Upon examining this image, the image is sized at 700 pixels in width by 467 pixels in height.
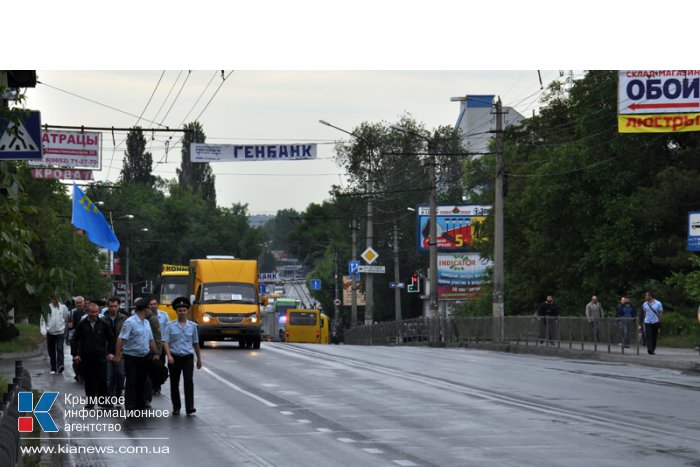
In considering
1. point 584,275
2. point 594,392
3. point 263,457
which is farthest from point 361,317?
point 263,457

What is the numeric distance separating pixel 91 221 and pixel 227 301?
60.6 feet

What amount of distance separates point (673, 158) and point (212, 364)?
27.9 meters

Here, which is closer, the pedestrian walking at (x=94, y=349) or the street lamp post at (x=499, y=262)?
the pedestrian walking at (x=94, y=349)

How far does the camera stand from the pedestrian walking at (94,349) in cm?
2030

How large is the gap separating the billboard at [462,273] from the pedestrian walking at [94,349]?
62478mm

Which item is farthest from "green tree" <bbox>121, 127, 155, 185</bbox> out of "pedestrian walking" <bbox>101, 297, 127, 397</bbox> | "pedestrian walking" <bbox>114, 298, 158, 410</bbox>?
"pedestrian walking" <bbox>114, 298, 158, 410</bbox>

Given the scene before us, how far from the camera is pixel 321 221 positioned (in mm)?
166125

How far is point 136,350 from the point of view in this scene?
19438mm

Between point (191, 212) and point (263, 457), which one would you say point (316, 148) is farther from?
point (191, 212)

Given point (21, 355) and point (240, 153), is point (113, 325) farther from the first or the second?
point (240, 153)

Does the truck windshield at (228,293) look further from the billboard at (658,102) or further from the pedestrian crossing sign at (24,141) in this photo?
the pedestrian crossing sign at (24,141)

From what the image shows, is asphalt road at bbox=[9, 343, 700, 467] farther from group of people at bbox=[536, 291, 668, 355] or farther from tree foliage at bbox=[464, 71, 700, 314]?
tree foliage at bbox=[464, 71, 700, 314]

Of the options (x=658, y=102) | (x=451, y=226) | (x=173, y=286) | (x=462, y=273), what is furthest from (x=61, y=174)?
(x=462, y=273)
